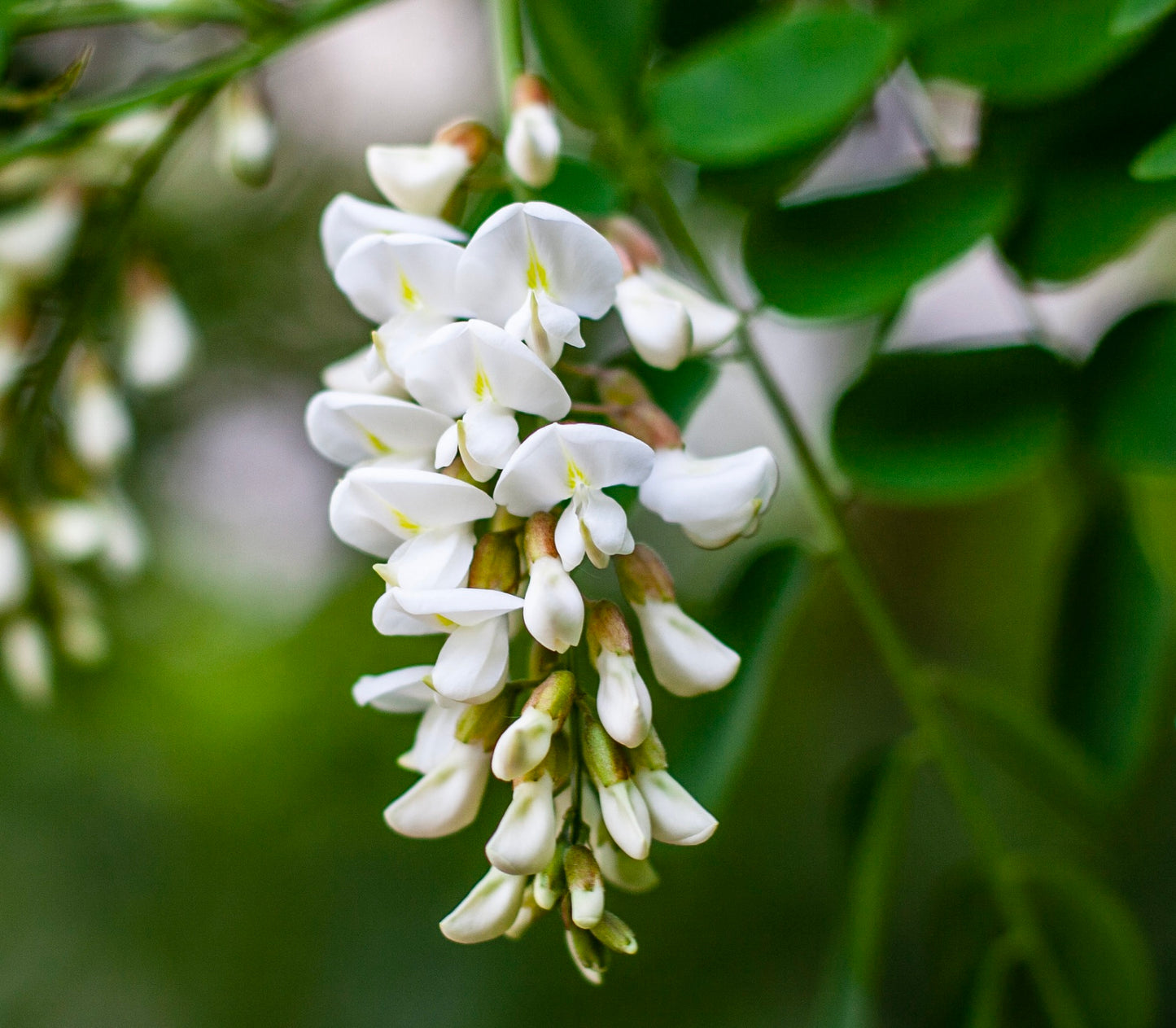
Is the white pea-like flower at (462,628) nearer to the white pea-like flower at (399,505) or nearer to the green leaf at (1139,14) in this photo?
the white pea-like flower at (399,505)

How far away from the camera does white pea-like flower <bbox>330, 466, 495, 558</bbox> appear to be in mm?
291

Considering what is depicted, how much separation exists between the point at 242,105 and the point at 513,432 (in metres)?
0.37

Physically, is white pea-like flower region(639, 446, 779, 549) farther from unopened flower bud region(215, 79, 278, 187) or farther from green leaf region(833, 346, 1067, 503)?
unopened flower bud region(215, 79, 278, 187)

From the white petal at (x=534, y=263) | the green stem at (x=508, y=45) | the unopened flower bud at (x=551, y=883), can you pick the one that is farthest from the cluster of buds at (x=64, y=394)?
the unopened flower bud at (x=551, y=883)

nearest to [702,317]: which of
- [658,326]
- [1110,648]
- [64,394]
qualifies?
[658,326]

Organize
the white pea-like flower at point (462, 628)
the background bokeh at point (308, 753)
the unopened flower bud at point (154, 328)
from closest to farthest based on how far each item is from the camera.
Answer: the white pea-like flower at point (462, 628) < the unopened flower bud at point (154, 328) < the background bokeh at point (308, 753)

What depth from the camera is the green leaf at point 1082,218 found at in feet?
1.47

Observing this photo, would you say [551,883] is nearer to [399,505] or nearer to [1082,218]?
[399,505]

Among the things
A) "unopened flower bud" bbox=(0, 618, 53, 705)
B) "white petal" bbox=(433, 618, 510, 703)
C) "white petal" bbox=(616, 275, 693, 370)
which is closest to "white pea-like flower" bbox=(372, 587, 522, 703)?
"white petal" bbox=(433, 618, 510, 703)

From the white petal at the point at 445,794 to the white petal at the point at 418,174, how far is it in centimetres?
21

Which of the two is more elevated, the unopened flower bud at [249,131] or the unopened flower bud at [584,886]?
the unopened flower bud at [249,131]

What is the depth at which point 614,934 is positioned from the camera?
284mm

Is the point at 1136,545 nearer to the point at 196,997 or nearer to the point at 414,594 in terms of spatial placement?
the point at 414,594

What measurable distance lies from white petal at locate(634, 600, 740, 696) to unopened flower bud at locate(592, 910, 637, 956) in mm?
79
